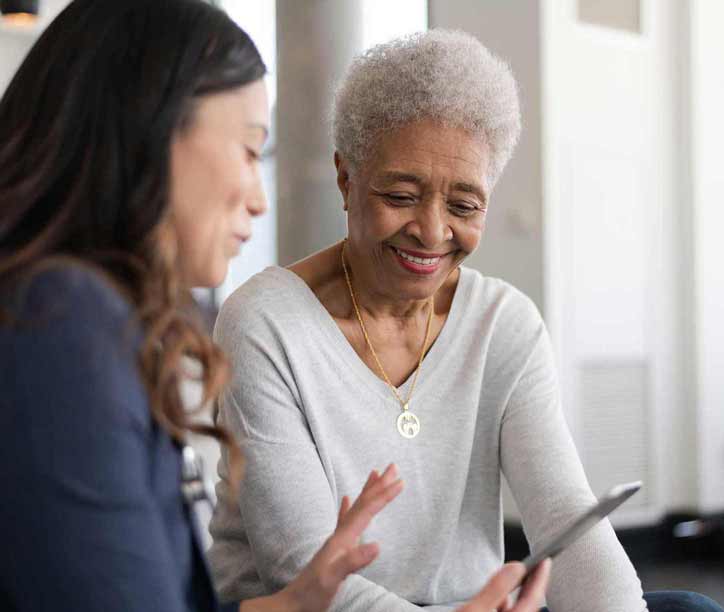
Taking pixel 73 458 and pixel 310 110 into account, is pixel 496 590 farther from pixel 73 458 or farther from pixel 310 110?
pixel 310 110

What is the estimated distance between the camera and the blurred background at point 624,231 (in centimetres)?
398

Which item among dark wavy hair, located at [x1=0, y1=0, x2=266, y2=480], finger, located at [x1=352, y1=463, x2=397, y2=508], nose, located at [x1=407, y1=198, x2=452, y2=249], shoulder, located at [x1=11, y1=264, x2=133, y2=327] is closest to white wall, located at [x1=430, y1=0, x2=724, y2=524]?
nose, located at [x1=407, y1=198, x2=452, y2=249]

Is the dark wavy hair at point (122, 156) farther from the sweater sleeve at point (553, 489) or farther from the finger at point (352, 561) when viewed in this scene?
the sweater sleeve at point (553, 489)

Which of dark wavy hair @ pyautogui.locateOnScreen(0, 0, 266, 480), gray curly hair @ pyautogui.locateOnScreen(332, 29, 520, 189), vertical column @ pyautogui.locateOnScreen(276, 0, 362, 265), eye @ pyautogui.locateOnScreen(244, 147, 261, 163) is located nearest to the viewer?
dark wavy hair @ pyautogui.locateOnScreen(0, 0, 266, 480)

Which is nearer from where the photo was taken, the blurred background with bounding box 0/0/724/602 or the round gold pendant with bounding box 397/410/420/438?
the round gold pendant with bounding box 397/410/420/438

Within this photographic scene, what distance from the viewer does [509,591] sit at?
106 cm

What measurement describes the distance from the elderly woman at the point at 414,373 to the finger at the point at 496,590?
0.50m

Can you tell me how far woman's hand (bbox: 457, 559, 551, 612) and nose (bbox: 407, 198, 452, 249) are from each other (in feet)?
2.18

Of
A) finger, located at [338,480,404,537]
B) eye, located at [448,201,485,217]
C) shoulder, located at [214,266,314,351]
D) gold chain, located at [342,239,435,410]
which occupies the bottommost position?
finger, located at [338,480,404,537]

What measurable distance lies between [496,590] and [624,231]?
334cm

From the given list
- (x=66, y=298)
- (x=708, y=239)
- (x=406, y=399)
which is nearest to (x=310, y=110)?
(x=406, y=399)

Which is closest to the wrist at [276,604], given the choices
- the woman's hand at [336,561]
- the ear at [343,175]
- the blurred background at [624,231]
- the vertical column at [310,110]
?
the woman's hand at [336,561]

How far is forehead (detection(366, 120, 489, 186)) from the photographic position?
5.47 feet

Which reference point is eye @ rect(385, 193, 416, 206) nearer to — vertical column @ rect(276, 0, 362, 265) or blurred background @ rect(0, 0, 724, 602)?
vertical column @ rect(276, 0, 362, 265)
